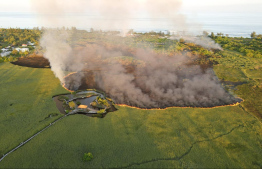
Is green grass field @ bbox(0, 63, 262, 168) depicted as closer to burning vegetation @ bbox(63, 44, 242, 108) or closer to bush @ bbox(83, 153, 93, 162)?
bush @ bbox(83, 153, 93, 162)

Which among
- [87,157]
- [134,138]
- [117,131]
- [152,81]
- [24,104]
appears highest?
[152,81]

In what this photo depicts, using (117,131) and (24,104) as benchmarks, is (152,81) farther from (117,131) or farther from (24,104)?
(24,104)

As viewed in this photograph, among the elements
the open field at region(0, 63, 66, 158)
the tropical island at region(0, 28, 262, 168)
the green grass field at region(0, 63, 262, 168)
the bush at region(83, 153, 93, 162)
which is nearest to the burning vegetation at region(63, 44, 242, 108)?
the tropical island at region(0, 28, 262, 168)

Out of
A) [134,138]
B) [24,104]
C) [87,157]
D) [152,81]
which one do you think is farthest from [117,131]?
[152,81]

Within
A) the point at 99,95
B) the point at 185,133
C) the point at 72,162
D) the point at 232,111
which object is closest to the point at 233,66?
the point at 232,111

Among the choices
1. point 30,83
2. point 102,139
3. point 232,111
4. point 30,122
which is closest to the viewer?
point 102,139

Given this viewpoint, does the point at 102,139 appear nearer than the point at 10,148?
No

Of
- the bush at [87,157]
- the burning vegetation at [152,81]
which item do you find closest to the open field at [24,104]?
the burning vegetation at [152,81]

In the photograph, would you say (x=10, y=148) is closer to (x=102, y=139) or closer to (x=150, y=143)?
(x=102, y=139)

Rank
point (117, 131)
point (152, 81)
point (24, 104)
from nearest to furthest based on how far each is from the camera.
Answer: point (117, 131) → point (24, 104) → point (152, 81)
